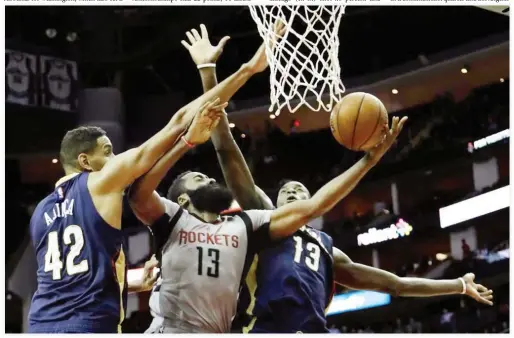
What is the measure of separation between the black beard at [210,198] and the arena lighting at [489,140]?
8.87 meters

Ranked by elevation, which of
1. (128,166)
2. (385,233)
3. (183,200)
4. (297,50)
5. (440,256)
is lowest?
(440,256)

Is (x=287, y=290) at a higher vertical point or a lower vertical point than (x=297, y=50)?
lower

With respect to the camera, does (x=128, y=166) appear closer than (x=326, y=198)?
Yes

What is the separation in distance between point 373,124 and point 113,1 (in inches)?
79.8

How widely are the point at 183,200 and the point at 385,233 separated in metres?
9.29

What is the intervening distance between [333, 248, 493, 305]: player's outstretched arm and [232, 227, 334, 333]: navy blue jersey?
30 cm

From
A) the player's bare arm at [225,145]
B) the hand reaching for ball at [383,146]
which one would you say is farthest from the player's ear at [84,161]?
the hand reaching for ball at [383,146]

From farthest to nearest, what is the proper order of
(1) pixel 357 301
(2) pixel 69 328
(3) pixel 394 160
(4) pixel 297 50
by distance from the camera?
(3) pixel 394 160, (1) pixel 357 301, (4) pixel 297 50, (2) pixel 69 328

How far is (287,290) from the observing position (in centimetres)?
531

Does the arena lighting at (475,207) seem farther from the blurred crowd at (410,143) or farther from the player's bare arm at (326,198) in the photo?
the player's bare arm at (326,198)

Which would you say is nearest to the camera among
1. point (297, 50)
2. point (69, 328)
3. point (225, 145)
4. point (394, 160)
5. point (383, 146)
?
point (69, 328)

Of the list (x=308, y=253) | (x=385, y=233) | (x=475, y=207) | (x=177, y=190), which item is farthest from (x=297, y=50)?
(x=385, y=233)

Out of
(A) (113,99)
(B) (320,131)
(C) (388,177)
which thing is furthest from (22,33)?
(C) (388,177)

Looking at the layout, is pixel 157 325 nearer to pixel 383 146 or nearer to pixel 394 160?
pixel 383 146
